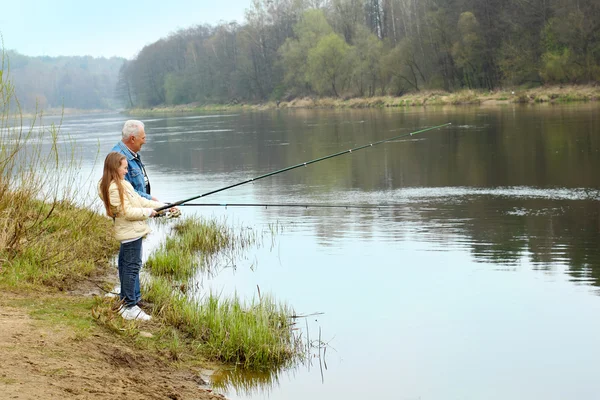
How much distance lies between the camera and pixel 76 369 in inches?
199

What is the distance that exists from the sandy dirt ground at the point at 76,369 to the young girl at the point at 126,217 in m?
0.91

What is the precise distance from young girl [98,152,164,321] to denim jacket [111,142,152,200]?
0.21 metres

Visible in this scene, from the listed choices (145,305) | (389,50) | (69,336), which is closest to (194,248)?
(145,305)

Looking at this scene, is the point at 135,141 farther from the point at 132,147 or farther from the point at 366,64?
the point at 366,64

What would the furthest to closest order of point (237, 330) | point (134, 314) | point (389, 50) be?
point (389, 50) < point (134, 314) < point (237, 330)

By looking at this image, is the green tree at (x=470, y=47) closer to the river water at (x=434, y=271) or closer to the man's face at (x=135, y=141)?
the river water at (x=434, y=271)

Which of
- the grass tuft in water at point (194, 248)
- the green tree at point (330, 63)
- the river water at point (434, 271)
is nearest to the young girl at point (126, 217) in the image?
the river water at point (434, 271)

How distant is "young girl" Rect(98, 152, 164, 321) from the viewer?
656 centimetres

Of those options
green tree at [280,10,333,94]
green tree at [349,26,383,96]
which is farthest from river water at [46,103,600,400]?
green tree at [280,10,333,94]

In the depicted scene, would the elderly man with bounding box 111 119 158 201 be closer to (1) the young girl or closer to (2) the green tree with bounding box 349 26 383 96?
(1) the young girl

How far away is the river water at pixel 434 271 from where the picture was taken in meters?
6.59

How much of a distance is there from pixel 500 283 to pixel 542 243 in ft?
8.18

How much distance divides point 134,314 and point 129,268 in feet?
1.41

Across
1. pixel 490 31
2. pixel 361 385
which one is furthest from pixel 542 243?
pixel 490 31
